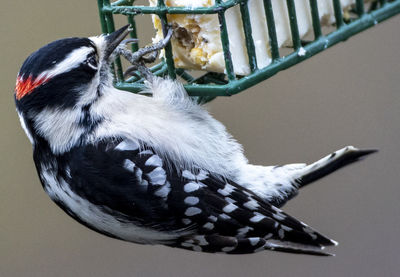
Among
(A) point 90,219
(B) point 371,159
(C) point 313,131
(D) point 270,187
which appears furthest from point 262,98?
(A) point 90,219

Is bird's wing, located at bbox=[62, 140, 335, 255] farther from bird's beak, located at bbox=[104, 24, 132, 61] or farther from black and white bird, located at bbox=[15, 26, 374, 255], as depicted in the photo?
bird's beak, located at bbox=[104, 24, 132, 61]

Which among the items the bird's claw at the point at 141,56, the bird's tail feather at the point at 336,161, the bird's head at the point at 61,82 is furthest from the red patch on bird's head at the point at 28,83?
the bird's tail feather at the point at 336,161

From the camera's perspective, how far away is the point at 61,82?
2895 millimetres

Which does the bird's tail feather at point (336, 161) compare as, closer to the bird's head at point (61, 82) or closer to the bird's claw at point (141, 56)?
the bird's claw at point (141, 56)

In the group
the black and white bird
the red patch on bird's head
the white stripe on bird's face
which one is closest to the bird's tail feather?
the black and white bird

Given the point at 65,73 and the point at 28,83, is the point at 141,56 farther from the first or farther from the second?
the point at 28,83

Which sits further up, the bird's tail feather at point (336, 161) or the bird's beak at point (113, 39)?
the bird's beak at point (113, 39)

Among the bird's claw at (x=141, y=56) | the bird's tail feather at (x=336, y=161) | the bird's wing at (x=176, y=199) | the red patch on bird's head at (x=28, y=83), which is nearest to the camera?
the red patch on bird's head at (x=28, y=83)

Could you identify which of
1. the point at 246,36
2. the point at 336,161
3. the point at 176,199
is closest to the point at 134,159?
the point at 176,199

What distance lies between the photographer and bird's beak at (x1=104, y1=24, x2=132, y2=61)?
2977 mm

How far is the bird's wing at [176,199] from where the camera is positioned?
2959 mm

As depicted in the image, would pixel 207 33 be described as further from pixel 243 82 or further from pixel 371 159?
pixel 371 159

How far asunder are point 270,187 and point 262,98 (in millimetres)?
2176

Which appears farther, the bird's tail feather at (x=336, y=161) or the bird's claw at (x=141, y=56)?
the bird's tail feather at (x=336, y=161)
